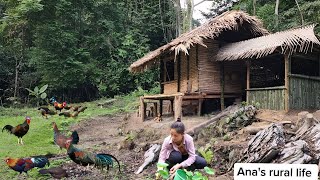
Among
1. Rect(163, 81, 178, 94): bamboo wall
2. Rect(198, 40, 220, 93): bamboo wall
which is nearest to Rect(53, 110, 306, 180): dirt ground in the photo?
Rect(163, 81, 178, 94): bamboo wall

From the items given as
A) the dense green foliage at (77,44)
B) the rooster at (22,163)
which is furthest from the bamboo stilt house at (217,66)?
the dense green foliage at (77,44)

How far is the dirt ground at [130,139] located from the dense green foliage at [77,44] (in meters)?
7.36

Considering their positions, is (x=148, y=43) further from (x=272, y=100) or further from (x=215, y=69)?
(x=272, y=100)

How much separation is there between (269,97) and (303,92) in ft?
3.83

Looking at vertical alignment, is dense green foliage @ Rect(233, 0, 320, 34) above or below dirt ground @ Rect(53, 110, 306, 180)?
above

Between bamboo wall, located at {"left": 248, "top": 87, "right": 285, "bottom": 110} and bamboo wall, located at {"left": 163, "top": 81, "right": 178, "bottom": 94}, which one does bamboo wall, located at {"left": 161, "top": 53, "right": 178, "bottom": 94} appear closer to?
bamboo wall, located at {"left": 163, "top": 81, "right": 178, "bottom": 94}

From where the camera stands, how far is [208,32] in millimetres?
13508

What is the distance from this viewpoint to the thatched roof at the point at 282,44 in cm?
1095

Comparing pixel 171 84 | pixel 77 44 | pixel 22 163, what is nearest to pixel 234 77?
pixel 171 84

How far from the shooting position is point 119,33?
26469 millimetres

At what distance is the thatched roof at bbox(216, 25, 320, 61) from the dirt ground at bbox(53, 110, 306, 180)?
2.02 meters

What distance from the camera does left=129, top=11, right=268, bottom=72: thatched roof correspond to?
512 inches

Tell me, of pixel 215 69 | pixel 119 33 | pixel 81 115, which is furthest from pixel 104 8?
pixel 215 69

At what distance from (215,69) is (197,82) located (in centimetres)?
103
